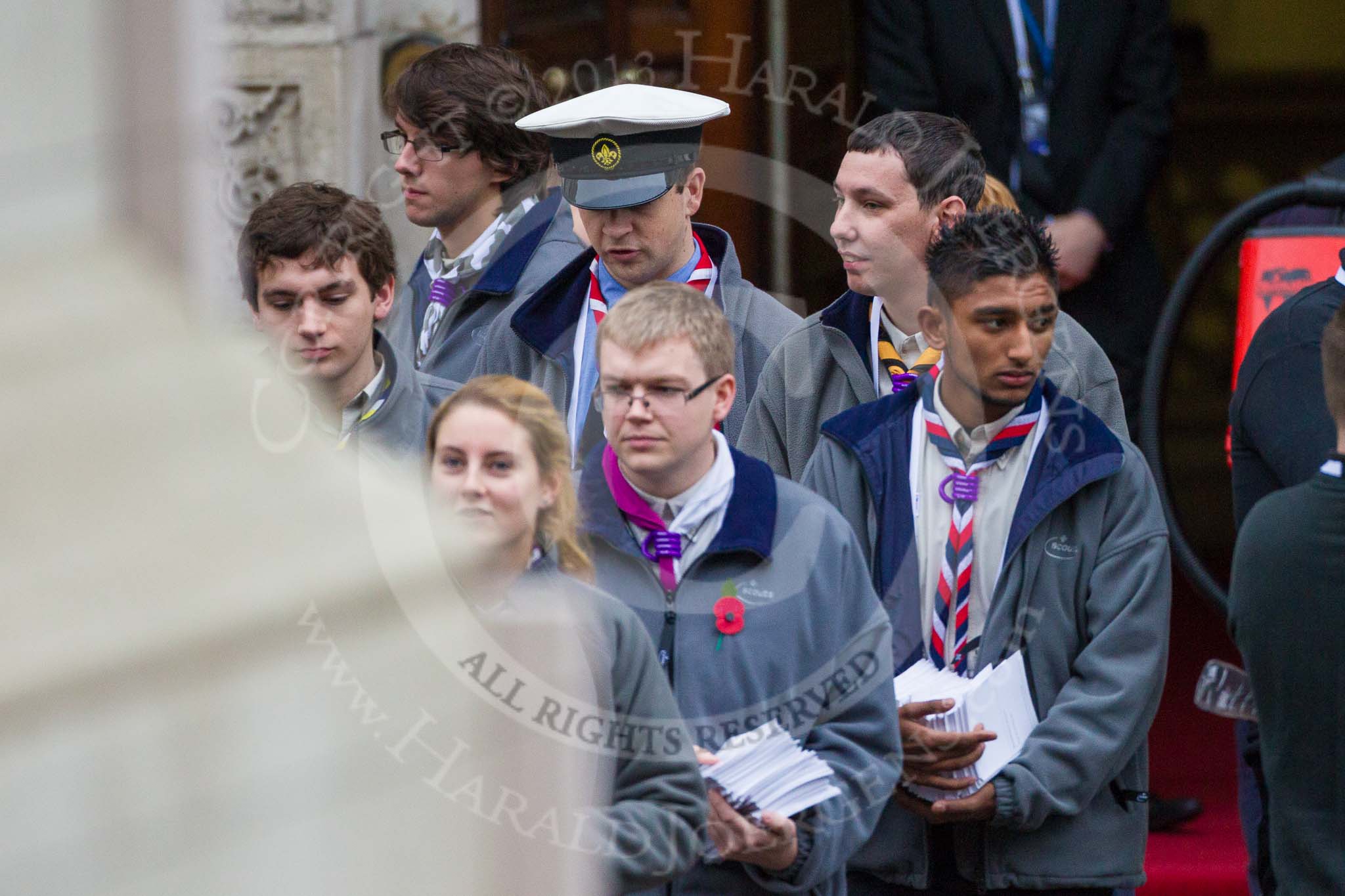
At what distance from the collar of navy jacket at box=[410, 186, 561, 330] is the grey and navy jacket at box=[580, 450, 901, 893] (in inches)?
45.0

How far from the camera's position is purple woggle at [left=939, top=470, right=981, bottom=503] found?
292cm

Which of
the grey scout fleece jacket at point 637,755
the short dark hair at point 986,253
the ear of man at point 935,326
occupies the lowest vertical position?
the grey scout fleece jacket at point 637,755

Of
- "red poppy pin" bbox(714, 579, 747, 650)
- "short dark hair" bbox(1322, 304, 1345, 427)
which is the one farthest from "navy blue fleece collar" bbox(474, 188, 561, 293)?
"short dark hair" bbox(1322, 304, 1345, 427)

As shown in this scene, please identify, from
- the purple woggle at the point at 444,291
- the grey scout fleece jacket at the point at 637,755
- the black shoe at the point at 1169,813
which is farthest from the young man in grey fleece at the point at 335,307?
the black shoe at the point at 1169,813

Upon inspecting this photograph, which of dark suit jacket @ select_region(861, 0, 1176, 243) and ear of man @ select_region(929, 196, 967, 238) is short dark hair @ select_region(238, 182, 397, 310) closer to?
ear of man @ select_region(929, 196, 967, 238)

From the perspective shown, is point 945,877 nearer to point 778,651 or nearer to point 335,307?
point 778,651

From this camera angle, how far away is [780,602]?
2678mm

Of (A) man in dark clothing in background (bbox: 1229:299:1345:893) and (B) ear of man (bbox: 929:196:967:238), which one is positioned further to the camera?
(B) ear of man (bbox: 929:196:967:238)

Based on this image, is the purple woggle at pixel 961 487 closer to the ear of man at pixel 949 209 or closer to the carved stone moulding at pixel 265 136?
the ear of man at pixel 949 209

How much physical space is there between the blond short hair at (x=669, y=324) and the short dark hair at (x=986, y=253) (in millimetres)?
450

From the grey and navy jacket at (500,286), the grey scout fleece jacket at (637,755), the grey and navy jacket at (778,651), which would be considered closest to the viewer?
the grey scout fleece jacket at (637,755)

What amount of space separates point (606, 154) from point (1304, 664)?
1.51 meters

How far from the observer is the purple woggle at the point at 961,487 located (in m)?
2.92

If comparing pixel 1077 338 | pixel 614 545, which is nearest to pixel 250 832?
pixel 614 545
